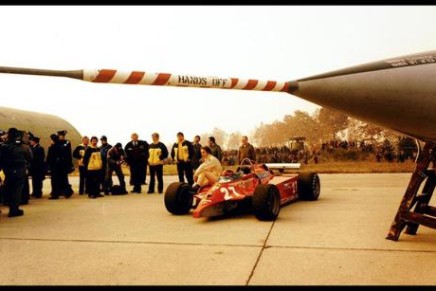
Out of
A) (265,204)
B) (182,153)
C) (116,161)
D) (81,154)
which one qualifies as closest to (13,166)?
A: (81,154)

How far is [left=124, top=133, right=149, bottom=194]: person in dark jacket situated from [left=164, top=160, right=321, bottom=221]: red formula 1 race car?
4792 mm

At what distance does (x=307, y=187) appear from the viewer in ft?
31.2

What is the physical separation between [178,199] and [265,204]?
70.0 inches

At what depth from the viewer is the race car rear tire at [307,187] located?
9508 mm

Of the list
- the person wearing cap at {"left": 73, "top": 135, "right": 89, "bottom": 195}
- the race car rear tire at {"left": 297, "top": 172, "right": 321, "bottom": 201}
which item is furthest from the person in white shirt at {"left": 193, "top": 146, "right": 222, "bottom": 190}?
the person wearing cap at {"left": 73, "top": 135, "right": 89, "bottom": 195}

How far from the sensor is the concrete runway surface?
402 centimetres

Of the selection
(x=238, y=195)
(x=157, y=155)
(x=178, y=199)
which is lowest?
(x=178, y=199)

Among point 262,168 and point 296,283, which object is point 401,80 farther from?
point 262,168

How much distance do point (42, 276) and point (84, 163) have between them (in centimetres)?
783

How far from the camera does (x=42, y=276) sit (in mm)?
4207

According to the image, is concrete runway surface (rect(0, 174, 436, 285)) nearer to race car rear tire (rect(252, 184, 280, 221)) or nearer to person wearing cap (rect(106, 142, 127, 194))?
race car rear tire (rect(252, 184, 280, 221))

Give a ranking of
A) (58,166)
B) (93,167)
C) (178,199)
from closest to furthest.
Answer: (178,199) → (93,167) → (58,166)

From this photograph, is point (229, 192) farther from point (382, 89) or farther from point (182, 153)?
point (182, 153)

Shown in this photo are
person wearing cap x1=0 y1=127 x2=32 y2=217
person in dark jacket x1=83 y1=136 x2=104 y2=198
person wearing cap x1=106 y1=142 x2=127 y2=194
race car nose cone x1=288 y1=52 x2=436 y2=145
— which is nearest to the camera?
race car nose cone x1=288 y1=52 x2=436 y2=145
